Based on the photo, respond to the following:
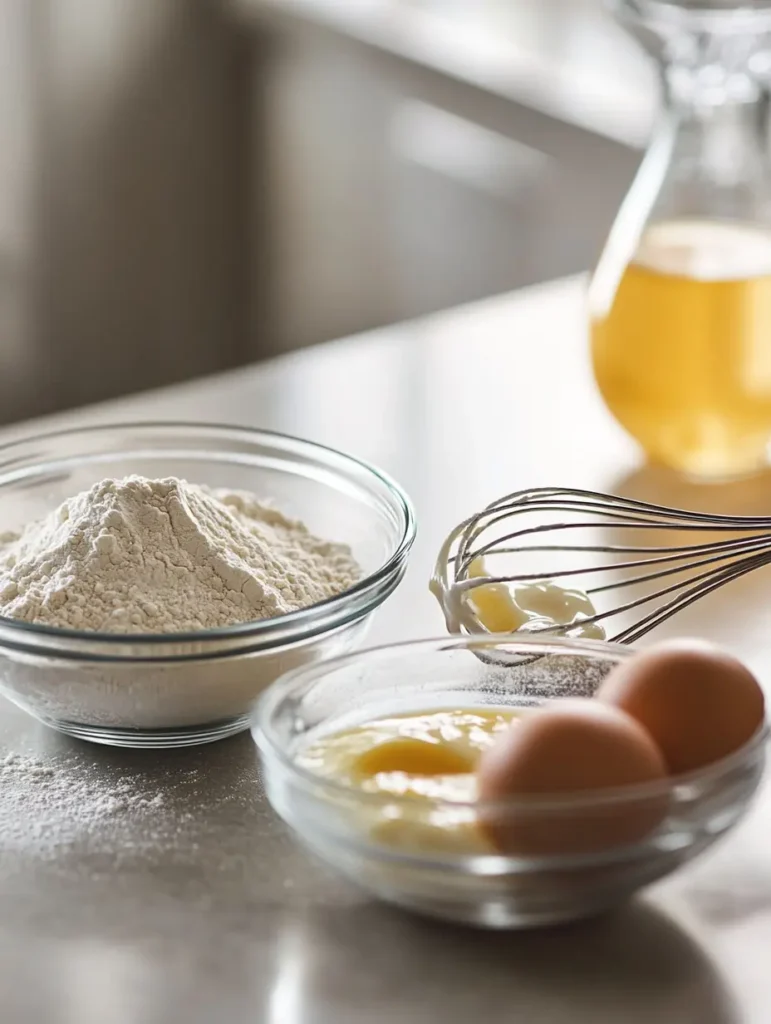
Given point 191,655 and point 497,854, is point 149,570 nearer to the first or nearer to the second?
point 191,655

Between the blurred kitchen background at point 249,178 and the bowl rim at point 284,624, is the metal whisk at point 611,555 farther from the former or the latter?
the blurred kitchen background at point 249,178

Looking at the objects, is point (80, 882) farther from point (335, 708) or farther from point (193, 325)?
point (193, 325)

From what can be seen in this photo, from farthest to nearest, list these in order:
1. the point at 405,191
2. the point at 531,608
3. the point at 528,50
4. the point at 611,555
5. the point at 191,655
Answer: the point at 405,191 → the point at 528,50 → the point at 611,555 → the point at 531,608 → the point at 191,655

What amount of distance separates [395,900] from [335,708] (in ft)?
0.36

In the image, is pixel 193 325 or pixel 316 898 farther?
pixel 193 325

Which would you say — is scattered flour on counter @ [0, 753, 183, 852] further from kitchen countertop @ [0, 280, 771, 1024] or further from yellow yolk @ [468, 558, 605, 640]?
yellow yolk @ [468, 558, 605, 640]

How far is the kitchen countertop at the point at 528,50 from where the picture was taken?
84.9 inches

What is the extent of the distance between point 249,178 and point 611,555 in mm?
2039

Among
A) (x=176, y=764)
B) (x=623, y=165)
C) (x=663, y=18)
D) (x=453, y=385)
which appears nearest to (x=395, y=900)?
(x=176, y=764)

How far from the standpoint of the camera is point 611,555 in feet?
3.05

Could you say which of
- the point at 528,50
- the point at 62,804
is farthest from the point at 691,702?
the point at 528,50

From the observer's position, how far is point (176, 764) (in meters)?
0.70

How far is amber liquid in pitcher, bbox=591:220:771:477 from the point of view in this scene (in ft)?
3.04

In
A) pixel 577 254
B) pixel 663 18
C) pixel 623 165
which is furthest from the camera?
pixel 577 254
